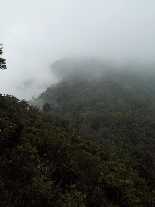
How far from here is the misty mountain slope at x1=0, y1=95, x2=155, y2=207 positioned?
59.9 feet

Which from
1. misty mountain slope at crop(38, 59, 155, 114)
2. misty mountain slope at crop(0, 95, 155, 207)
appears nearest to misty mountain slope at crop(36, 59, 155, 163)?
misty mountain slope at crop(38, 59, 155, 114)

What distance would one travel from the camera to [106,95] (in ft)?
528

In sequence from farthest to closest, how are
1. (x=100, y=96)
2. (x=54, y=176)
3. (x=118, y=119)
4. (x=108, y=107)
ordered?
(x=100, y=96) → (x=108, y=107) → (x=118, y=119) → (x=54, y=176)

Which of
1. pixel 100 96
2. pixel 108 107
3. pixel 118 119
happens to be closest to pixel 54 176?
pixel 118 119

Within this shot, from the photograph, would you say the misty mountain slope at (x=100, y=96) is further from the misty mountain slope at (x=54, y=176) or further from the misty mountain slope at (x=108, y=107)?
the misty mountain slope at (x=54, y=176)

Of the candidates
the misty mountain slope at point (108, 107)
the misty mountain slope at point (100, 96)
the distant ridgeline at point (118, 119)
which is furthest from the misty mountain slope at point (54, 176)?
the misty mountain slope at point (100, 96)

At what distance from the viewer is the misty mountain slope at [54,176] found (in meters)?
18.3

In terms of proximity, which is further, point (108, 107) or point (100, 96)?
point (100, 96)

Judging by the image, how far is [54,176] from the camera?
79.7ft

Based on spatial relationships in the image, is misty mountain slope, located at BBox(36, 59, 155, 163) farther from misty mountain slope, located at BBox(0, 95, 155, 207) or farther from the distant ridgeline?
misty mountain slope, located at BBox(0, 95, 155, 207)

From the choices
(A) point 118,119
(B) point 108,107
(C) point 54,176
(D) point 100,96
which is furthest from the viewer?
(D) point 100,96

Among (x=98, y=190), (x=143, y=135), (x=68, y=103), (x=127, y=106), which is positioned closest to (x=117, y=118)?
(x=143, y=135)

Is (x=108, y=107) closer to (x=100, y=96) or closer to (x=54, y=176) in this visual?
(x=100, y=96)

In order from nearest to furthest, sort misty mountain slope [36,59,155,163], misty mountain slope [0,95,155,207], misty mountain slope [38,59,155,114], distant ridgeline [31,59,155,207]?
misty mountain slope [0,95,155,207]
distant ridgeline [31,59,155,207]
misty mountain slope [36,59,155,163]
misty mountain slope [38,59,155,114]
